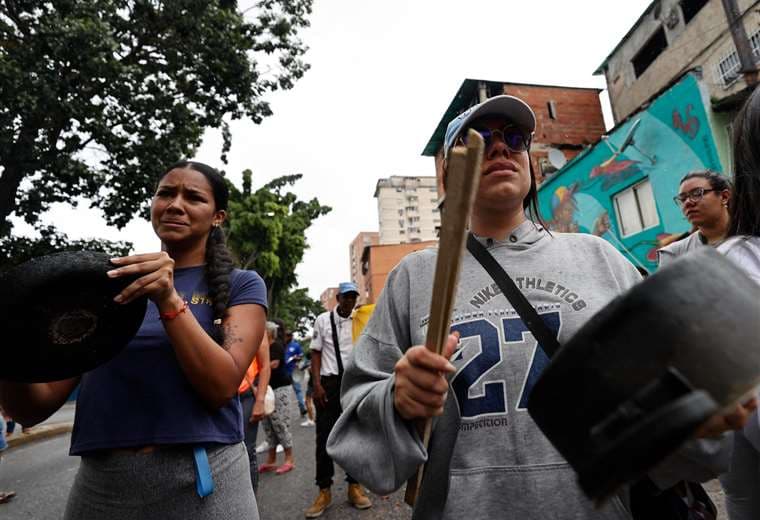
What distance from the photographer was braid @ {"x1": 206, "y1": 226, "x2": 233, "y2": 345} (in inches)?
65.1

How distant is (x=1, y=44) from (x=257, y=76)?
521cm

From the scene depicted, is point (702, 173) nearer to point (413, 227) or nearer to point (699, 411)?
point (699, 411)

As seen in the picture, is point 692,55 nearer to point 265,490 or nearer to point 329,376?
point 329,376

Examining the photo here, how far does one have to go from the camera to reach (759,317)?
64 centimetres

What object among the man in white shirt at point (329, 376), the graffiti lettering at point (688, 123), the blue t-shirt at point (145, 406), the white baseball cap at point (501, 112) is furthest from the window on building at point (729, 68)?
the blue t-shirt at point (145, 406)

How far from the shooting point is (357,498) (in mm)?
4109

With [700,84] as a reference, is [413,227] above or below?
above

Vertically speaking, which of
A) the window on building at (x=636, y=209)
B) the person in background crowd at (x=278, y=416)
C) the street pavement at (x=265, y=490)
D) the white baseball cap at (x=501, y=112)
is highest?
the window on building at (x=636, y=209)

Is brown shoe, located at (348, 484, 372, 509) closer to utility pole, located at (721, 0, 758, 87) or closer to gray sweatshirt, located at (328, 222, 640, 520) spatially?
A: gray sweatshirt, located at (328, 222, 640, 520)

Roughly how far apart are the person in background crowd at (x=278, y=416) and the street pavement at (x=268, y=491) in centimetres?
22

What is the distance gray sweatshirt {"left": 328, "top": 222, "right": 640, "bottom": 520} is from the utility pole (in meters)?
11.2

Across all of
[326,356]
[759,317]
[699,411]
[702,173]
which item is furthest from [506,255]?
[326,356]

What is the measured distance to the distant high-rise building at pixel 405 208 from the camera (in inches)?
2933

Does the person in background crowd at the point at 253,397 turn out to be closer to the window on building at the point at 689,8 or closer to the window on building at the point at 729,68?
the window on building at the point at 729,68
